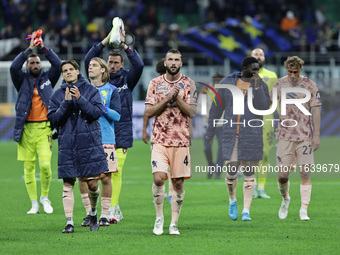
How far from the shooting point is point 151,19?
32375 millimetres

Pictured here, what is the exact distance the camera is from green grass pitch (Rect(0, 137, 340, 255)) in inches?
325

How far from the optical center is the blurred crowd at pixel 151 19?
2975 centimetres

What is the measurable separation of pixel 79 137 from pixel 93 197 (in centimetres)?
76

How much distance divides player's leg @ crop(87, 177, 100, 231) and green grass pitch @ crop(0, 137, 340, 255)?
0.12m

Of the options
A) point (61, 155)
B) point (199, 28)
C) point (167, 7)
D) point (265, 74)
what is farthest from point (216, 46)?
point (61, 155)

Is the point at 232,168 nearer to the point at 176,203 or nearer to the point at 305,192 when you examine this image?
the point at 305,192

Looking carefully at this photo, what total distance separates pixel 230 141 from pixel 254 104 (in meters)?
0.60

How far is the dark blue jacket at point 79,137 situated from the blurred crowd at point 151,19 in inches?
777

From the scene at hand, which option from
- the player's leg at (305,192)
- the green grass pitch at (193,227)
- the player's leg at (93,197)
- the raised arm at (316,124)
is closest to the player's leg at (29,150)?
the green grass pitch at (193,227)

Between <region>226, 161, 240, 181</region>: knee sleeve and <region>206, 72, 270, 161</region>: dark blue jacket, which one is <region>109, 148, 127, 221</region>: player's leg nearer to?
<region>206, 72, 270, 161</region>: dark blue jacket

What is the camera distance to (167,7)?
33594 mm

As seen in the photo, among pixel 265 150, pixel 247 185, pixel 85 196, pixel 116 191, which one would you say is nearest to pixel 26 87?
pixel 116 191

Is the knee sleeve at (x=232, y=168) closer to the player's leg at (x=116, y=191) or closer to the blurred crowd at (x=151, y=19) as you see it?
the player's leg at (x=116, y=191)

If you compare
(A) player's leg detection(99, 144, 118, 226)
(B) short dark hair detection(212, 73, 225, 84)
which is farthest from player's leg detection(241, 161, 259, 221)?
(B) short dark hair detection(212, 73, 225, 84)
